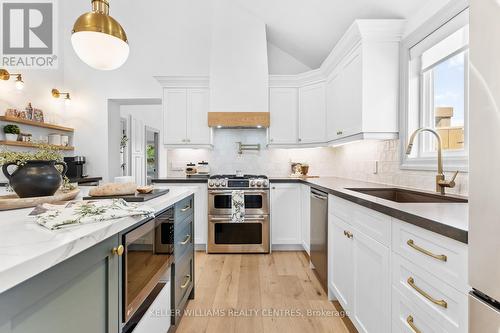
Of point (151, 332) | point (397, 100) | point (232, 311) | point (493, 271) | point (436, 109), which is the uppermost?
point (397, 100)

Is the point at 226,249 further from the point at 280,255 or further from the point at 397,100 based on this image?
the point at 397,100

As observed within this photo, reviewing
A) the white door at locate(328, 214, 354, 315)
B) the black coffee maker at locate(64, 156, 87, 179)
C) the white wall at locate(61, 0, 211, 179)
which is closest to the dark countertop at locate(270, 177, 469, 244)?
the white door at locate(328, 214, 354, 315)

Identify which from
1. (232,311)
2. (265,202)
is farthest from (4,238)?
(265,202)

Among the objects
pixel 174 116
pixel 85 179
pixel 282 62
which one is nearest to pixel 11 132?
pixel 85 179

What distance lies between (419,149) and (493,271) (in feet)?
5.50

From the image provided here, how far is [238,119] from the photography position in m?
3.35

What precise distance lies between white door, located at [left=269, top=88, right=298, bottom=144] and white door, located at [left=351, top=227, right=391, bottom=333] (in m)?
2.06

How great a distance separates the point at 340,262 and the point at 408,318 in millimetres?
802

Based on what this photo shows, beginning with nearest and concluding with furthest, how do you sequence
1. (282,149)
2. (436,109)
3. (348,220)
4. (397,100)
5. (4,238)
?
(4,238)
(348,220)
(436,109)
(397,100)
(282,149)

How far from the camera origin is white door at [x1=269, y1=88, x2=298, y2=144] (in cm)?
348

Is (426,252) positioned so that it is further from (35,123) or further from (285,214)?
(35,123)

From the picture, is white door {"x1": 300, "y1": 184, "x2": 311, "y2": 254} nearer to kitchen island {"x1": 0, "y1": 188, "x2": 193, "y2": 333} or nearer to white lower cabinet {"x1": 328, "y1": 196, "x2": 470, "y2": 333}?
white lower cabinet {"x1": 328, "y1": 196, "x2": 470, "y2": 333}

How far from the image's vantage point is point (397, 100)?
2.19m

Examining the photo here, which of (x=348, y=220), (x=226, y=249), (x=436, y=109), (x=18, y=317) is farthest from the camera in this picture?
(x=226, y=249)
